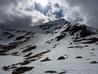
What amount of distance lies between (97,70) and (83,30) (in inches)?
3163

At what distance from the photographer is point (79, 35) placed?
107 m

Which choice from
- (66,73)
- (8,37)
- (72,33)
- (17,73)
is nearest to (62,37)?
(72,33)

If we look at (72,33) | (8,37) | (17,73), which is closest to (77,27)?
(72,33)

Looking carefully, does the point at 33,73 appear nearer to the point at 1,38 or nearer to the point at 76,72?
the point at 76,72

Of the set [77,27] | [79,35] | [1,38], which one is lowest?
[79,35]

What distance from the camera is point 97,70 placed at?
1266 inches

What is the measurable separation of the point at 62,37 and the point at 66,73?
80.1m

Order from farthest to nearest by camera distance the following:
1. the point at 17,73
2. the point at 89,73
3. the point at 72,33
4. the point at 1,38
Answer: the point at 1,38 < the point at 72,33 < the point at 17,73 < the point at 89,73

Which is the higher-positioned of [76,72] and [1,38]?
[1,38]

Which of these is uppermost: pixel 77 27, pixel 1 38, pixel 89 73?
pixel 1 38

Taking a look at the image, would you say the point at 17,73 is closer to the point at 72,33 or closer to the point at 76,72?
the point at 76,72

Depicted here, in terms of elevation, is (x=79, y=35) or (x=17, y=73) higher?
(x=79, y=35)

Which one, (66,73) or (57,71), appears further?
(57,71)

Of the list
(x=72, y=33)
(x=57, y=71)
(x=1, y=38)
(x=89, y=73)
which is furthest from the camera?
(x=1, y=38)
